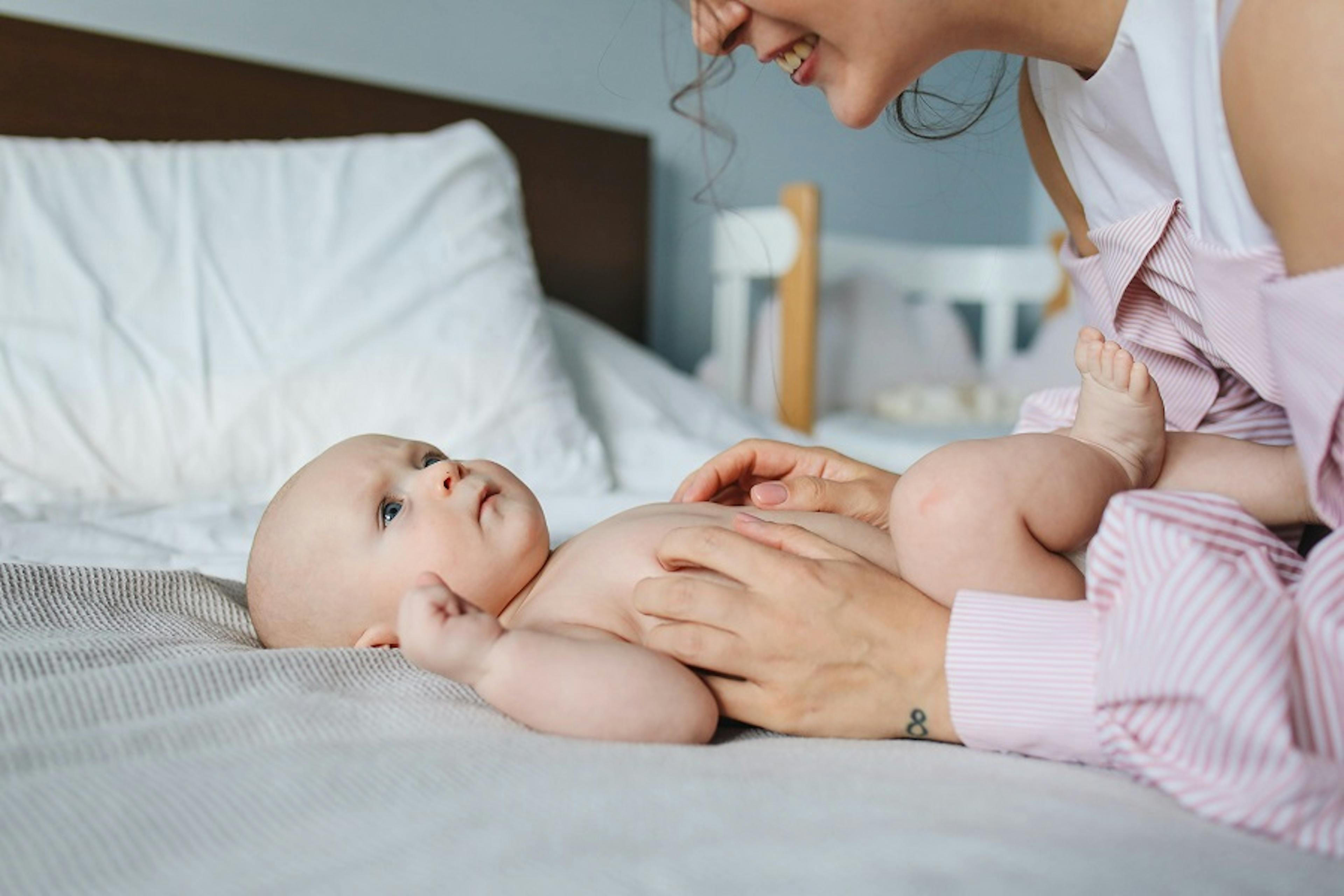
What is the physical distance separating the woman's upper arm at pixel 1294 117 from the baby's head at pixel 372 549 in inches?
23.0

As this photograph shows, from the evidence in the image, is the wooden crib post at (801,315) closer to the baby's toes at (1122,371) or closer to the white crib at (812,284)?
the white crib at (812,284)

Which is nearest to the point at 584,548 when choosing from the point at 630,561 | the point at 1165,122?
the point at 630,561

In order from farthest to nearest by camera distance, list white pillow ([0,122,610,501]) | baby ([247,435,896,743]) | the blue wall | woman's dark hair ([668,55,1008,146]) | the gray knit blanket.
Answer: the blue wall < white pillow ([0,122,610,501]) < woman's dark hair ([668,55,1008,146]) < baby ([247,435,896,743]) < the gray knit blanket

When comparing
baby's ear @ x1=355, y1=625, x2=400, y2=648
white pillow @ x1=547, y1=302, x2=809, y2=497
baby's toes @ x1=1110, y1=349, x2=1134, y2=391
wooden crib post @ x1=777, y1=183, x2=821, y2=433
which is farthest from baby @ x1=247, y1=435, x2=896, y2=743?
wooden crib post @ x1=777, y1=183, x2=821, y2=433

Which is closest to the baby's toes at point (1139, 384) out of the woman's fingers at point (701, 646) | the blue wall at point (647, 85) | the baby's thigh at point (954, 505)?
the baby's thigh at point (954, 505)

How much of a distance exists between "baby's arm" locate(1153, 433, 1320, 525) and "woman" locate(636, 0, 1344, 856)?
57 millimetres

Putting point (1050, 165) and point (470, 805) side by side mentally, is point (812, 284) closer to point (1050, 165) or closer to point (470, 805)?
point (1050, 165)

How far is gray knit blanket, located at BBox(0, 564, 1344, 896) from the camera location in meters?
0.46

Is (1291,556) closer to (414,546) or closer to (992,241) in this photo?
(414,546)

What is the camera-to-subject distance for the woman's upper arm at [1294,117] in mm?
594

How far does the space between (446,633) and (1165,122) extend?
23.9 inches

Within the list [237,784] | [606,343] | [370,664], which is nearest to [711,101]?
[606,343]

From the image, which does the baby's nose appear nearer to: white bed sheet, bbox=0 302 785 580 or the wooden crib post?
white bed sheet, bbox=0 302 785 580

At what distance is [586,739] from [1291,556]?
44 cm
